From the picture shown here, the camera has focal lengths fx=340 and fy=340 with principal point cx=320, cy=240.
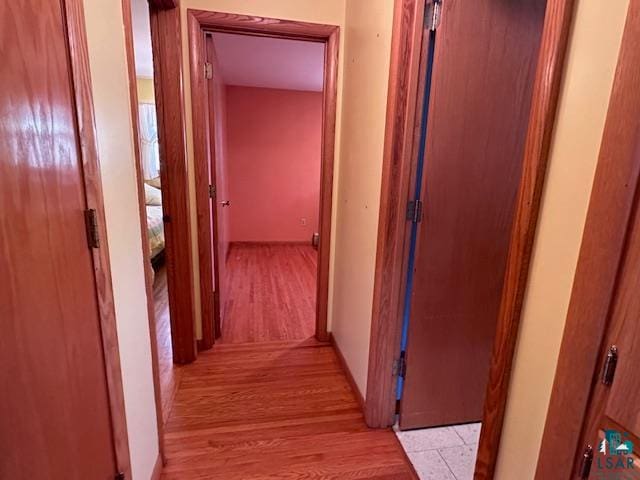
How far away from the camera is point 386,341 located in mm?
1582

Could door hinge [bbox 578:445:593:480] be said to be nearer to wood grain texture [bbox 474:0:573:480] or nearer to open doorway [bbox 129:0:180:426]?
wood grain texture [bbox 474:0:573:480]

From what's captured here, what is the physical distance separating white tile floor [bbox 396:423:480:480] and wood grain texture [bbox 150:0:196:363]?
4.58 ft

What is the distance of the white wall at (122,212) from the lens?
901mm

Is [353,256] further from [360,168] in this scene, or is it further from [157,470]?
[157,470]

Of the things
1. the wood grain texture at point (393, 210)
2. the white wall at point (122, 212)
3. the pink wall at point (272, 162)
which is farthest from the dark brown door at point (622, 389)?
the pink wall at point (272, 162)

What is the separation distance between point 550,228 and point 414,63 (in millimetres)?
922

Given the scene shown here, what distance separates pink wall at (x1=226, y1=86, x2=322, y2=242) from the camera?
479 centimetres

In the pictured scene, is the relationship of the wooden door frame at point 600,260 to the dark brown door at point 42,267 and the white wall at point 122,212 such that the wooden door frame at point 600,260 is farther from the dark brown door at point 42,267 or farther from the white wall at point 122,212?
the white wall at point 122,212

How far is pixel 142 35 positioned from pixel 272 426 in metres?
3.44

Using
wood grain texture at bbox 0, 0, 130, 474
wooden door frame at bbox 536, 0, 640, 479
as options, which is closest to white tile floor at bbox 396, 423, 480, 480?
wooden door frame at bbox 536, 0, 640, 479

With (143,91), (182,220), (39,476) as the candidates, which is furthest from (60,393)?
(143,91)

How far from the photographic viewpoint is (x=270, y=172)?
198 inches

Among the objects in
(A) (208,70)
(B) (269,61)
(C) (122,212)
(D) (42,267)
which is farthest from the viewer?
(B) (269,61)

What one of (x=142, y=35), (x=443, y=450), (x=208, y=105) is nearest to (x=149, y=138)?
(x=142, y=35)
